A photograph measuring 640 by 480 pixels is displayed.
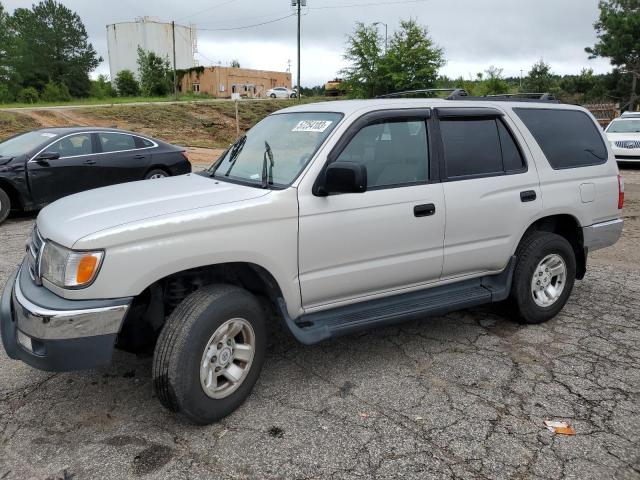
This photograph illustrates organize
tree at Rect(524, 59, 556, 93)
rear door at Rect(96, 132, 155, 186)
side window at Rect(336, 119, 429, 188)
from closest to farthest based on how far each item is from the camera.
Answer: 1. side window at Rect(336, 119, 429, 188)
2. rear door at Rect(96, 132, 155, 186)
3. tree at Rect(524, 59, 556, 93)

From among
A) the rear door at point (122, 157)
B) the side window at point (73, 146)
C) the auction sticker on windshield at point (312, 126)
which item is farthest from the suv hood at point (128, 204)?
the rear door at point (122, 157)

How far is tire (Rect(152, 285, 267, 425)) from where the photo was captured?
3.04 metres

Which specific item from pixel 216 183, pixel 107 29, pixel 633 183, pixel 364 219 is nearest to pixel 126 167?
pixel 216 183

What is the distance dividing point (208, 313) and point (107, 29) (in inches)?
3403

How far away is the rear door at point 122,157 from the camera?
31.6 ft

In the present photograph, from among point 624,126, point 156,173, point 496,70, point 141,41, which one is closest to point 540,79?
point 496,70

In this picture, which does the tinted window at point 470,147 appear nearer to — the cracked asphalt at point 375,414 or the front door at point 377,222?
the front door at point 377,222

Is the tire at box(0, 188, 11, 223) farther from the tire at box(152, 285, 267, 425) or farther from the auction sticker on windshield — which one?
the tire at box(152, 285, 267, 425)

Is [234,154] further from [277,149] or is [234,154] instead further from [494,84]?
[494,84]

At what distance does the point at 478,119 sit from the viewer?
4430 mm

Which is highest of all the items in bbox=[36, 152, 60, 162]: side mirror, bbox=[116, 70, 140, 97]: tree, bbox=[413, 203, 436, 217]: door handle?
bbox=[116, 70, 140, 97]: tree

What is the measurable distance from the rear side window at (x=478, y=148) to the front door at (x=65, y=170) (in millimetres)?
6894

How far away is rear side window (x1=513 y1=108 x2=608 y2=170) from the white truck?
0.05 ft

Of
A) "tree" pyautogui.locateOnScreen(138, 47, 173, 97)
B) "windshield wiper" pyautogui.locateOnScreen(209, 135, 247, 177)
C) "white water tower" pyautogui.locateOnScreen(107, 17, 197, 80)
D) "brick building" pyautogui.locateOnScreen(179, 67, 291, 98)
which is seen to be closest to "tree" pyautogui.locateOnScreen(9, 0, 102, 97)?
"white water tower" pyautogui.locateOnScreen(107, 17, 197, 80)
